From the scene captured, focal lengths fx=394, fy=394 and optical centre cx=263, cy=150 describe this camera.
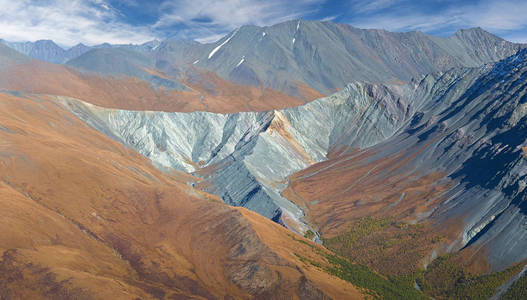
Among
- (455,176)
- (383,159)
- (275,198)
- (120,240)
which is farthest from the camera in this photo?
(383,159)

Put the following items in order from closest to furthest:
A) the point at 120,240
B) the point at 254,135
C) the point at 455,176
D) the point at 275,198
A: the point at 120,240 < the point at 455,176 < the point at 275,198 < the point at 254,135

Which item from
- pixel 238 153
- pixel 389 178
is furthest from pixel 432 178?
pixel 238 153

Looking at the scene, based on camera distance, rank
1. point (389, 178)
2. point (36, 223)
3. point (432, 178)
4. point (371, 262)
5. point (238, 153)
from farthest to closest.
→ point (238, 153), point (389, 178), point (432, 178), point (371, 262), point (36, 223)

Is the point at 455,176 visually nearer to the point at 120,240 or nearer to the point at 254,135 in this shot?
the point at 254,135

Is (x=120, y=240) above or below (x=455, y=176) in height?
above

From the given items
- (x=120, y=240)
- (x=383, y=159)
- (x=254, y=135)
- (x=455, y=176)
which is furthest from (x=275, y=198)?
(x=120, y=240)

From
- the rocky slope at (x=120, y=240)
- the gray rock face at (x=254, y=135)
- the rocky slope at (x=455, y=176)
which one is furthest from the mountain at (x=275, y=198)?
the gray rock face at (x=254, y=135)

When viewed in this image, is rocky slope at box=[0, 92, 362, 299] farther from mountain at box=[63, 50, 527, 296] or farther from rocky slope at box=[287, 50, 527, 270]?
rocky slope at box=[287, 50, 527, 270]

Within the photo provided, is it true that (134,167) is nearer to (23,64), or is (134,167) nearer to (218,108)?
(218,108)

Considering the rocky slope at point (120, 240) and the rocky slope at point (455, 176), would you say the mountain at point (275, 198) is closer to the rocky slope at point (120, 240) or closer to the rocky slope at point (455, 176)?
the rocky slope at point (120, 240)

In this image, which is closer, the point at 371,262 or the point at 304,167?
the point at 371,262

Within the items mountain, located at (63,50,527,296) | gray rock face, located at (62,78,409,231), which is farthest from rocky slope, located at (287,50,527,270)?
gray rock face, located at (62,78,409,231)
